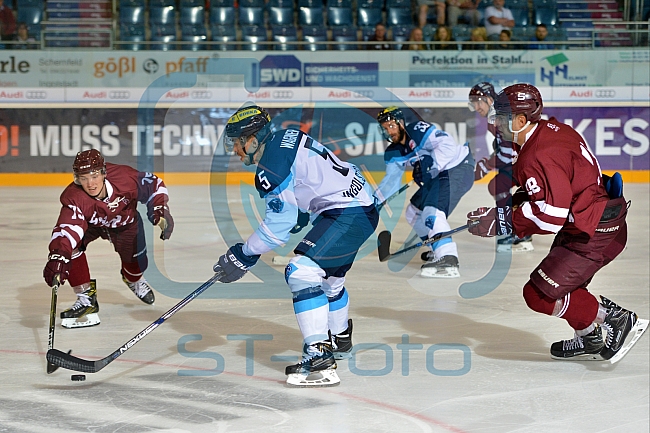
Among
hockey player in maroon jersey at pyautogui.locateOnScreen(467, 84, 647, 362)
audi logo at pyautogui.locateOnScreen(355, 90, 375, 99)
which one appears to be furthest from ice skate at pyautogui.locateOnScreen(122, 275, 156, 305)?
audi logo at pyautogui.locateOnScreen(355, 90, 375, 99)

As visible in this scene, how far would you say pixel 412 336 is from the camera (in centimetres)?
424

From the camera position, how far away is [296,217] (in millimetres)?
3311

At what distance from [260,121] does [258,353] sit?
1.12m

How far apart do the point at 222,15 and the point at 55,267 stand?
9010mm

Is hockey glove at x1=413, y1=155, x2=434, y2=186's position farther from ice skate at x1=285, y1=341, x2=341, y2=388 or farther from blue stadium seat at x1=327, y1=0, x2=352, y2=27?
blue stadium seat at x1=327, y1=0, x2=352, y2=27

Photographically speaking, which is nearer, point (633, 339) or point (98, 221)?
point (633, 339)

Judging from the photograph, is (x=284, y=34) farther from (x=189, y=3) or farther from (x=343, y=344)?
(x=343, y=344)

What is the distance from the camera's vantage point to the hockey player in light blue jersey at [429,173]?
5.91 m

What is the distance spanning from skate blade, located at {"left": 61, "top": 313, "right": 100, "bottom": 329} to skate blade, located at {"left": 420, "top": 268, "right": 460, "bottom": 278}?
2325 mm

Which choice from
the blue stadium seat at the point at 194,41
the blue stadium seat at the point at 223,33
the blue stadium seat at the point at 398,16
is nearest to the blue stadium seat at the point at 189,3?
the blue stadium seat at the point at 223,33

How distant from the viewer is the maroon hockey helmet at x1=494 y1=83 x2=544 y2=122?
11.5ft

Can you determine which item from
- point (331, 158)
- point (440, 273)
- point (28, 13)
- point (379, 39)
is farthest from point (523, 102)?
point (28, 13)

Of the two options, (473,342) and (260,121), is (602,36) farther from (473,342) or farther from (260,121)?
(260,121)

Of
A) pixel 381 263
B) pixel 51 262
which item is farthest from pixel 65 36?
pixel 51 262
